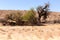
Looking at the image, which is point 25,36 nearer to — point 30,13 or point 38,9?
point 30,13

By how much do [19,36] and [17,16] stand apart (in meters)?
21.3

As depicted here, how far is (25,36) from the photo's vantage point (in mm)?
20734

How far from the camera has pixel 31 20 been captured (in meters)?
42.0

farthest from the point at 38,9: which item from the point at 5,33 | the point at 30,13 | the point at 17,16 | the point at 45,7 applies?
the point at 5,33

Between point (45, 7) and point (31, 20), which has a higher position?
point (45, 7)

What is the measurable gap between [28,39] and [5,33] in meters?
3.48

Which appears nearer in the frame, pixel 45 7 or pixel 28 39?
pixel 28 39

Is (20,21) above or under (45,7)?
under


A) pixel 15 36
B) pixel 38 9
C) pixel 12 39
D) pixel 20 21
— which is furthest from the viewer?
pixel 38 9

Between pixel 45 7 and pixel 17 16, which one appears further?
pixel 45 7

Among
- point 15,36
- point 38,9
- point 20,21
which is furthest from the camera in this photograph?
point 38,9

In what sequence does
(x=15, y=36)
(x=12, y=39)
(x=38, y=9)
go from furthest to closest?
(x=38, y=9) < (x=15, y=36) < (x=12, y=39)

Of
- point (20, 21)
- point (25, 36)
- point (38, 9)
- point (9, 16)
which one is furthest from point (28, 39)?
point (38, 9)

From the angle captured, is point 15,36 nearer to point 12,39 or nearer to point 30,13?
point 12,39
